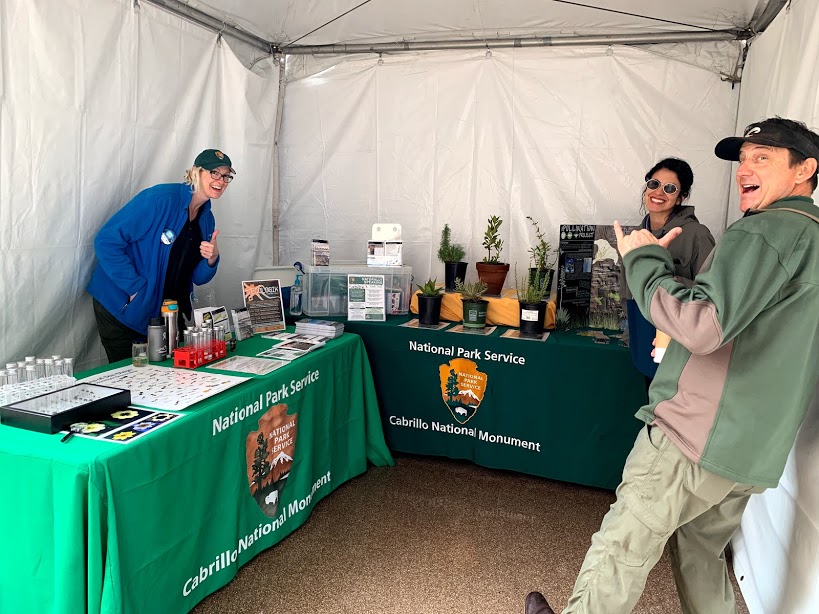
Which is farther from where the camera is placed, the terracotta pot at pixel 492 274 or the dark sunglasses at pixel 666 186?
the terracotta pot at pixel 492 274

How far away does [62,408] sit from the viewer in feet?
5.41

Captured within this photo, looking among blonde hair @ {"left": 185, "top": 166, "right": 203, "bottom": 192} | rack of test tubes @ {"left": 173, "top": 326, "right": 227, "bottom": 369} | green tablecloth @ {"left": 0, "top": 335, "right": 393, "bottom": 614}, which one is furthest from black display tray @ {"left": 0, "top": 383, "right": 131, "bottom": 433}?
blonde hair @ {"left": 185, "top": 166, "right": 203, "bottom": 192}

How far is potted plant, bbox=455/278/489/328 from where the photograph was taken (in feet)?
10.1

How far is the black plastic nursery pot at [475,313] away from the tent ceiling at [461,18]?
1648mm

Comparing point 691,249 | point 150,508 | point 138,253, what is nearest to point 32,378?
point 150,508

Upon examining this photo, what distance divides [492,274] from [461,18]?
4.98ft

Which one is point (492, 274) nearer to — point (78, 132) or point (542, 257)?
point (542, 257)

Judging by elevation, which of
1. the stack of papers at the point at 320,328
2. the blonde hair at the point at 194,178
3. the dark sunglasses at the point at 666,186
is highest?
the dark sunglasses at the point at 666,186

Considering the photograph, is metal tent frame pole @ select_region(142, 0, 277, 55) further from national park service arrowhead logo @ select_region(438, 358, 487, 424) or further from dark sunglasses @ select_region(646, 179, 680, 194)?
dark sunglasses @ select_region(646, 179, 680, 194)

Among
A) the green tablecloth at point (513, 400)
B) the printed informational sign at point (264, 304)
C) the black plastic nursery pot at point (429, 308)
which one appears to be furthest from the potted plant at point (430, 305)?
the printed informational sign at point (264, 304)

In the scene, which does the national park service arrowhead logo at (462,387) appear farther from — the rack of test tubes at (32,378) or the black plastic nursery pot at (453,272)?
the rack of test tubes at (32,378)

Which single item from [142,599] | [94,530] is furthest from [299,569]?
[94,530]

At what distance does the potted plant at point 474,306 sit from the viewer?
3.09 m

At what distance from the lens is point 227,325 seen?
2590mm
